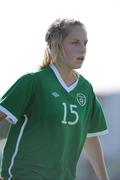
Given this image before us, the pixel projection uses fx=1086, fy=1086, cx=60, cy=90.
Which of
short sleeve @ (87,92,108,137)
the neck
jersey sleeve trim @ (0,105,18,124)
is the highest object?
the neck

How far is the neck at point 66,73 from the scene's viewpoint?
7273 mm

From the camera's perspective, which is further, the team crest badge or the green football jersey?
the team crest badge

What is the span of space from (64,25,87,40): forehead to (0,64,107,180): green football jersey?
0.30 metres

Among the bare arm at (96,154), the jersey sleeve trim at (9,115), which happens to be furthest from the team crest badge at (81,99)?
the jersey sleeve trim at (9,115)

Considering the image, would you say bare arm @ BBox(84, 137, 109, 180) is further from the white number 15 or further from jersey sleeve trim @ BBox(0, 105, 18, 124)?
jersey sleeve trim @ BBox(0, 105, 18, 124)

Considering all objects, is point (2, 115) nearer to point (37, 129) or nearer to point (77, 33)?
point (37, 129)

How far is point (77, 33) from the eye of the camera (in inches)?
284

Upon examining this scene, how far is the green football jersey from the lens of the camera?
6.99 m

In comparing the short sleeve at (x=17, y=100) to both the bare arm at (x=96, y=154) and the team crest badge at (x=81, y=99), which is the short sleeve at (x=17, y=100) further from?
the bare arm at (x=96, y=154)

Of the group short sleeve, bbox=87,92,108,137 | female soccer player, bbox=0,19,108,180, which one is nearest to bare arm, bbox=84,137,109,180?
short sleeve, bbox=87,92,108,137

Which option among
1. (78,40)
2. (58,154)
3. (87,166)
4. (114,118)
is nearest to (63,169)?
(58,154)

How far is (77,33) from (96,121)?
0.73 meters

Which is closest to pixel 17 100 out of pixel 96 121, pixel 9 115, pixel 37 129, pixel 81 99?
pixel 9 115

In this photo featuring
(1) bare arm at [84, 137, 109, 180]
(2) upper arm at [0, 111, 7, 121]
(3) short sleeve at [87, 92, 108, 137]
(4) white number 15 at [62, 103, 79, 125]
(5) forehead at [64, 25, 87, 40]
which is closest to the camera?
(2) upper arm at [0, 111, 7, 121]
